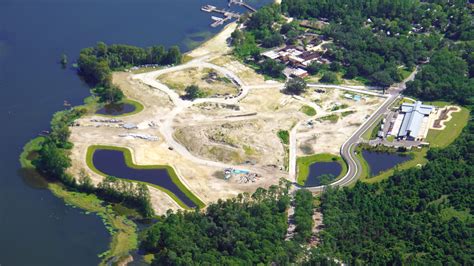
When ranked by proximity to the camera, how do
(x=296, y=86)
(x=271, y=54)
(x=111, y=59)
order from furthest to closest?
(x=271, y=54) → (x=111, y=59) → (x=296, y=86)

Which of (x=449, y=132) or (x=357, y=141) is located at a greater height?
(x=449, y=132)

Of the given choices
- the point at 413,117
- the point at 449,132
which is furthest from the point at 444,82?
the point at 449,132

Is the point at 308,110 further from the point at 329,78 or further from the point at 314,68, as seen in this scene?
the point at 314,68

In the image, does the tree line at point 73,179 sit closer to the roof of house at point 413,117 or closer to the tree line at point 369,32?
the tree line at point 369,32

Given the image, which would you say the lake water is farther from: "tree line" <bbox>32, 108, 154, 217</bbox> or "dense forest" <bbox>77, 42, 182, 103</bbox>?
"dense forest" <bbox>77, 42, 182, 103</bbox>

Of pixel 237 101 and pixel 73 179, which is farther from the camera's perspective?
pixel 237 101

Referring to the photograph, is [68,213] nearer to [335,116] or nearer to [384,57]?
[335,116]

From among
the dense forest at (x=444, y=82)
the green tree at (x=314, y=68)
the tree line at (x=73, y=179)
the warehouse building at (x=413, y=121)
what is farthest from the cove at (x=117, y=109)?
the dense forest at (x=444, y=82)

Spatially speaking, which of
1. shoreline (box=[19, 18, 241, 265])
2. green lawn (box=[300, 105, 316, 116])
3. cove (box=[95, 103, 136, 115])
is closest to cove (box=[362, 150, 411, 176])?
green lawn (box=[300, 105, 316, 116])
